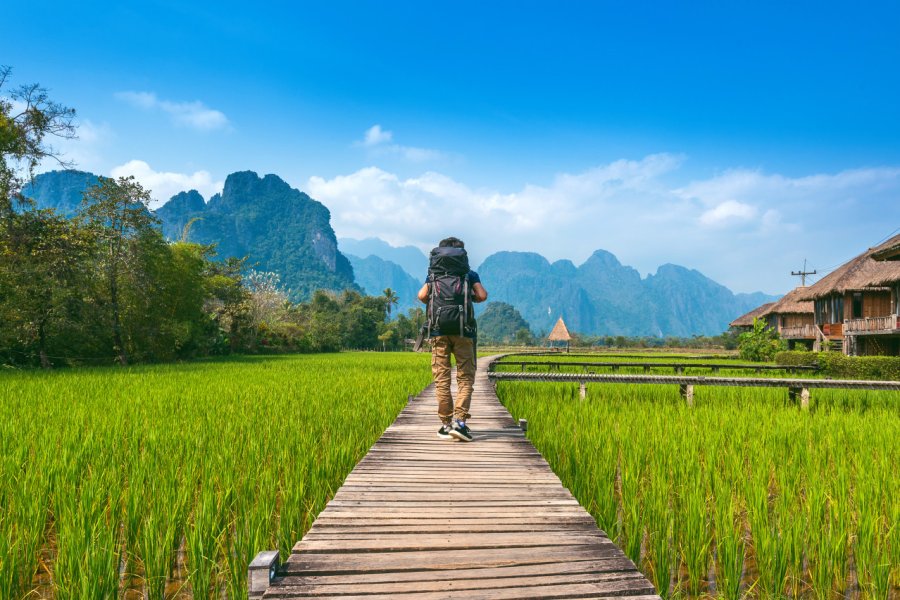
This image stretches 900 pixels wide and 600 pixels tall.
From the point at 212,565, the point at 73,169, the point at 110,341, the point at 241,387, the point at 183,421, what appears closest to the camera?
the point at 212,565

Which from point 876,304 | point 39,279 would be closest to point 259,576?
point 39,279

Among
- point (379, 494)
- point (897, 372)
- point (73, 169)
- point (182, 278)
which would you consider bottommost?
point (897, 372)

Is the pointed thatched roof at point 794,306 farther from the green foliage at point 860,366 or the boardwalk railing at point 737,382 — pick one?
the boardwalk railing at point 737,382

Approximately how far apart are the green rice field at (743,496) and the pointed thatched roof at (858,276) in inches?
683

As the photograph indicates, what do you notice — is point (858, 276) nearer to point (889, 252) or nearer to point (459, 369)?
point (889, 252)

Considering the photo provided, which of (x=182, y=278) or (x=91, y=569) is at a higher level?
(x=182, y=278)

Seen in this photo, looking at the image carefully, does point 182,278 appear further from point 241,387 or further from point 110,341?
point 241,387

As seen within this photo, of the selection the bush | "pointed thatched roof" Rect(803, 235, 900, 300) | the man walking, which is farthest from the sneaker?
"pointed thatched roof" Rect(803, 235, 900, 300)

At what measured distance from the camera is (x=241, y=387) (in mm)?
9188

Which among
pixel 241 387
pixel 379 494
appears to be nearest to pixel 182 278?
pixel 241 387

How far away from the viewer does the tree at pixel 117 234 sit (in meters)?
16.6

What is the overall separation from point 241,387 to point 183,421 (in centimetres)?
410

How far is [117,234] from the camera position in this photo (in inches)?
661

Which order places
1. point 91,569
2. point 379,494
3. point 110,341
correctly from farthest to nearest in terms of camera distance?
point 110,341 < point 379,494 < point 91,569
